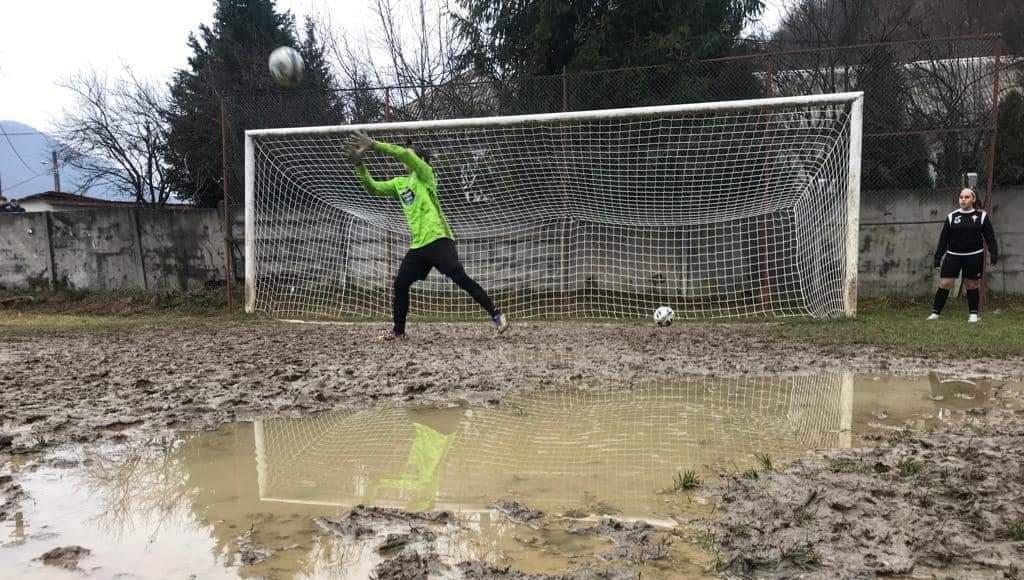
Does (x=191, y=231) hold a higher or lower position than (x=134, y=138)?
lower

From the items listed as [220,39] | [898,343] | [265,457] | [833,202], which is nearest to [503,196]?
[833,202]

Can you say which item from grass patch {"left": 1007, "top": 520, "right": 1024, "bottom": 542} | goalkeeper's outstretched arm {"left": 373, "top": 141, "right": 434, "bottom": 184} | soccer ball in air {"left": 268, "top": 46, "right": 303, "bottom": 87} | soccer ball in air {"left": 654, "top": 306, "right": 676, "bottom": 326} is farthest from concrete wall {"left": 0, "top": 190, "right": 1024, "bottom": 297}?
grass patch {"left": 1007, "top": 520, "right": 1024, "bottom": 542}

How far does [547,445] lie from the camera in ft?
10.4

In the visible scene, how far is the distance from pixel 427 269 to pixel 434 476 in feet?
13.9

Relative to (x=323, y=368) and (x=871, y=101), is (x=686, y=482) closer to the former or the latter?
(x=323, y=368)

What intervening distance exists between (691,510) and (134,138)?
1935 cm

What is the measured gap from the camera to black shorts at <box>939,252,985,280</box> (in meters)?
8.08

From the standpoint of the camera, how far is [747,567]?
1889 mm

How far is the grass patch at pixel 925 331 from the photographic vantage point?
5684mm

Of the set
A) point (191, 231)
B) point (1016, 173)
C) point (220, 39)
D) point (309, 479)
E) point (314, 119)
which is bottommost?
point (309, 479)

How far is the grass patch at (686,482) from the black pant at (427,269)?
4.37 metres

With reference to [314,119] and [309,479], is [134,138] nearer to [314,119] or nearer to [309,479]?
[314,119]

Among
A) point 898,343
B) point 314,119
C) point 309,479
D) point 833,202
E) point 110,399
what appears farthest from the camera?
point 314,119

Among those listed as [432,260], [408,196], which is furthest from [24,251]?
[432,260]
